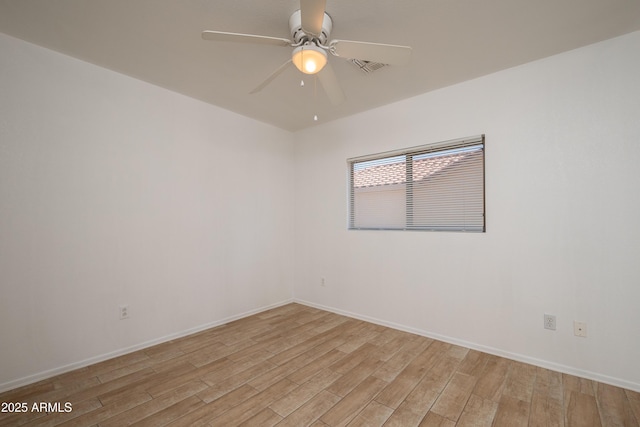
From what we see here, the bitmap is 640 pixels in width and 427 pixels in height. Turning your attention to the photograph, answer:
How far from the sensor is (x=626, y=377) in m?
1.99

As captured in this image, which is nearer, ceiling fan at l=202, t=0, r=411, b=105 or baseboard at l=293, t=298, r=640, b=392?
ceiling fan at l=202, t=0, r=411, b=105

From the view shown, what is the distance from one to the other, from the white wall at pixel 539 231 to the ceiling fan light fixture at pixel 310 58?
1.66 m

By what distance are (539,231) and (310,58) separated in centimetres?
233

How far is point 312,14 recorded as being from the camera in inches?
53.1

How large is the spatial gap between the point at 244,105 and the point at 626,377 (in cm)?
422

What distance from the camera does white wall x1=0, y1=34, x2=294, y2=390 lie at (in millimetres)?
2059

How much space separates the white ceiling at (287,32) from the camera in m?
1.75

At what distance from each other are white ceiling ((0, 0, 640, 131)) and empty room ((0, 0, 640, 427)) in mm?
18

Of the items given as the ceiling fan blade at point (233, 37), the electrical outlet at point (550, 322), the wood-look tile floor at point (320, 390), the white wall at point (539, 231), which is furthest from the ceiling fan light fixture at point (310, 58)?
the electrical outlet at point (550, 322)

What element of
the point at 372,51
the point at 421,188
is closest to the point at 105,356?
the point at 372,51

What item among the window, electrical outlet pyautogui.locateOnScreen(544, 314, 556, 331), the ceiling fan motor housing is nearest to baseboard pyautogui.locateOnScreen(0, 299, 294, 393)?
the window

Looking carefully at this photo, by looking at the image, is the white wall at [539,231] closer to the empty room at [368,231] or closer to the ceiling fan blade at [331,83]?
the empty room at [368,231]

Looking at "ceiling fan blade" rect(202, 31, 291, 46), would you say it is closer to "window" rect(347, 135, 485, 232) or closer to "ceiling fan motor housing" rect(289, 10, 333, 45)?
"ceiling fan motor housing" rect(289, 10, 333, 45)

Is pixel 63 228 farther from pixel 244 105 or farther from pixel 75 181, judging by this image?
pixel 244 105
